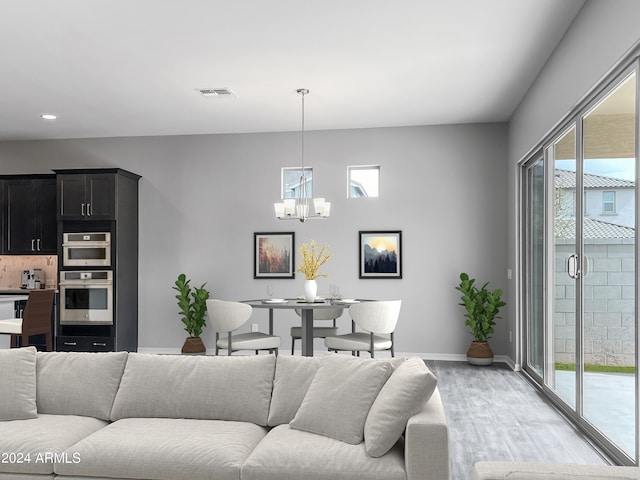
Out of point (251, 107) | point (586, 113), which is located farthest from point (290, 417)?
point (251, 107)

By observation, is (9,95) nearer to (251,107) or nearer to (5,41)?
(5,41)

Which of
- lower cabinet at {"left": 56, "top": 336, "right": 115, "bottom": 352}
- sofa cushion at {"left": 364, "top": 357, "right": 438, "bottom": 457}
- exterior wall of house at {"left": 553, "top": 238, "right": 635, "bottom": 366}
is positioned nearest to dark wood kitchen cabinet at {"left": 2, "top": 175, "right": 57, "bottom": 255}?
lower cabinet at {"left": 56, "top": 336, "right": 115, "bottom": 352}

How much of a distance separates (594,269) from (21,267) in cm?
691

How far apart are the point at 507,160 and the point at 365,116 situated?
175 centimetres

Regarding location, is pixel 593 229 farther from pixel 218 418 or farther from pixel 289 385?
pixel 218 418

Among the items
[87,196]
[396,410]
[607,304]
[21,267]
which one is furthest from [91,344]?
[607,304]

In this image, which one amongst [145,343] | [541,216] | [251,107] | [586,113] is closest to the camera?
[586,113]

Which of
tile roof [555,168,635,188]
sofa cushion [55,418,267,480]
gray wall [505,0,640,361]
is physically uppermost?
gray wall [505,0,640,361]

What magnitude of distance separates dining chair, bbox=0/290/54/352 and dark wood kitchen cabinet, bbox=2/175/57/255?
5.46 ft

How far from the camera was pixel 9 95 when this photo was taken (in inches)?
230

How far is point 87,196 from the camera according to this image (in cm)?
725

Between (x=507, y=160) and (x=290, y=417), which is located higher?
(x=507, y=160)

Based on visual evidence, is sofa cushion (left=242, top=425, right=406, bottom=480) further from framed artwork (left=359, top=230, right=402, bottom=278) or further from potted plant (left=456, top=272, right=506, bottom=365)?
framed artwork (left=359, top=230, right=402, bottom=278)

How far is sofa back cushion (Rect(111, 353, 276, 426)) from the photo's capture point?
9.91 ft
